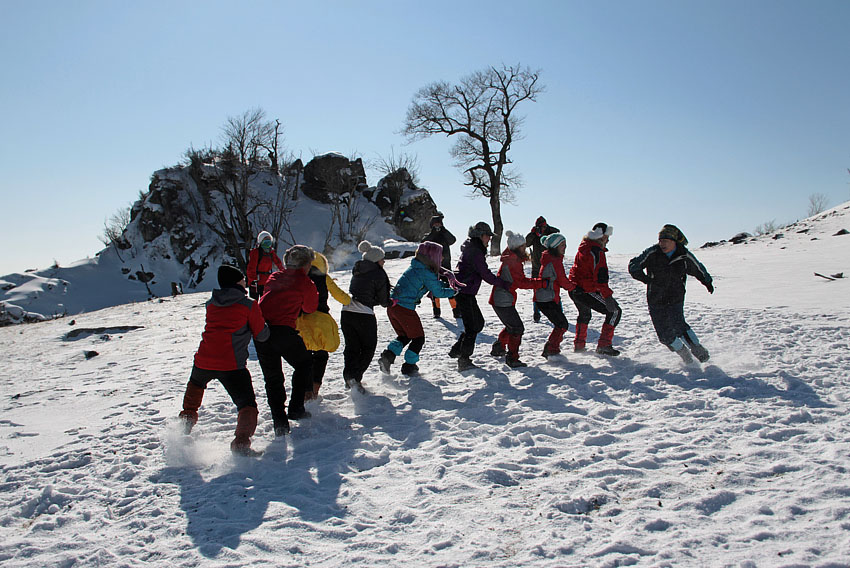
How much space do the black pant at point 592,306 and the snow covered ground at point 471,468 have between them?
58 centimetres

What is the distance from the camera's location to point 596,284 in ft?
24.0

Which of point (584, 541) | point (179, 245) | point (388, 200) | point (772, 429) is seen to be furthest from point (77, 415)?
point (388, 200)

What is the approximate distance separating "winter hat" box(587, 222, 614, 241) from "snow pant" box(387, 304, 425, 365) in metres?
2.87

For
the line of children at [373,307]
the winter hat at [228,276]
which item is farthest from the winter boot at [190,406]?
the winter hat at [228,276]

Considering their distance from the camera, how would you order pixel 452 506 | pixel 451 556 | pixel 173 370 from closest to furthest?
pixel 451 556
pixel 452 506
pixel 173 370

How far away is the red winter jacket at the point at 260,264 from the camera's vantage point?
9.31m

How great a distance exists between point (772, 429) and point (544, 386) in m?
2.36

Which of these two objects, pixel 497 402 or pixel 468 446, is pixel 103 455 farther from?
pixel 497 402

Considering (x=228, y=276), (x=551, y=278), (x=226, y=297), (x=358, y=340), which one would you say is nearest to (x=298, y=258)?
(x=228, y=276)

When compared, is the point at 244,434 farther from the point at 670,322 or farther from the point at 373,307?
the point at 670,322

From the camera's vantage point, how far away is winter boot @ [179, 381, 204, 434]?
4.78 m

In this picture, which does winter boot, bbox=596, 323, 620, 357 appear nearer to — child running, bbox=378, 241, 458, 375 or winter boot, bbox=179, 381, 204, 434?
child running, bbox=378, 241, 458, 375

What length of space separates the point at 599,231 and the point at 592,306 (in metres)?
1.09

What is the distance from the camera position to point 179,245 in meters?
32.4
